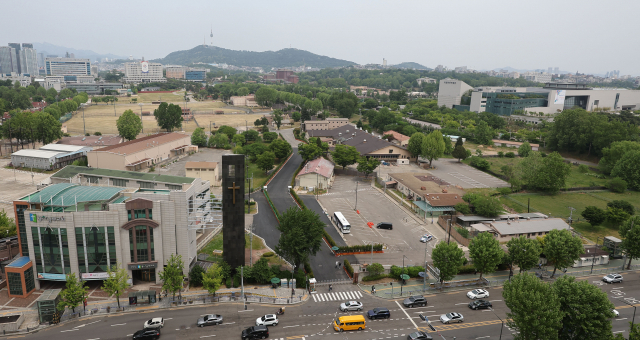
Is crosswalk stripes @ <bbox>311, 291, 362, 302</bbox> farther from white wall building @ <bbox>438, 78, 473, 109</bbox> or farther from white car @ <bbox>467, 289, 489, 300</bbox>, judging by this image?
white wall building @ <bbox>438, 78, 473, 109</bbox>

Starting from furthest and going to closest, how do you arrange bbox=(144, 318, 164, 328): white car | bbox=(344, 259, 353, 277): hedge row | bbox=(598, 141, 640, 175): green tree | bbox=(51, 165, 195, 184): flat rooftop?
1. bbox=(598, 141, 640, 175): green tree
2. bbox=(51, 165, 195, 184): flat rooftop
3. bbox=(344, 259, 353, 277): hedge row
4. bbox=(144, 318, 164, 328): white car

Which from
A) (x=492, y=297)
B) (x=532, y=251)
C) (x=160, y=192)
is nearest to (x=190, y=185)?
(x=160, y=192)

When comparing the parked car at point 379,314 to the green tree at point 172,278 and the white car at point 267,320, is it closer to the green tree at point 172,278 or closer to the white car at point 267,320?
the white car at point 267,320

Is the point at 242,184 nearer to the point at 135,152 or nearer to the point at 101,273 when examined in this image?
the point at 101,273

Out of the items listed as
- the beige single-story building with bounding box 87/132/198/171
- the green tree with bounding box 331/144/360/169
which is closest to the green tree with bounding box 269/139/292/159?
the green tree with bounding box 331/144/360/169

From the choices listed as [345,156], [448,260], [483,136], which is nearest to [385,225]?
[448,260]

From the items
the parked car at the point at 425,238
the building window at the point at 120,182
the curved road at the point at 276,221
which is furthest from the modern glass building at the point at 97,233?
the parked car at the point at 425,238
